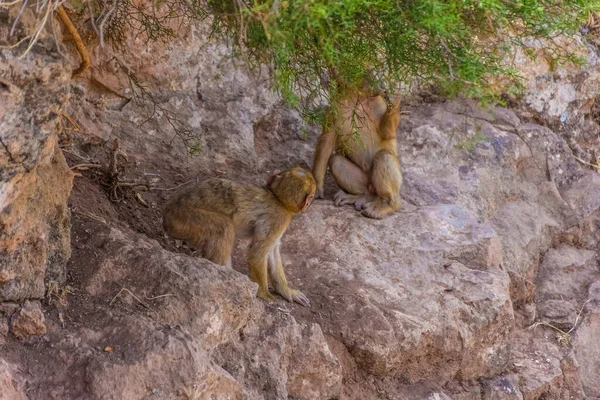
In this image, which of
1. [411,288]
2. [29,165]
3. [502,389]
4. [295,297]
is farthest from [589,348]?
[29,165]

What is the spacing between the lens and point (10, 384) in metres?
3.79

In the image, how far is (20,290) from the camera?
416 cm

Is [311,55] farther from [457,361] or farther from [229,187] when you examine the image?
[457,361]

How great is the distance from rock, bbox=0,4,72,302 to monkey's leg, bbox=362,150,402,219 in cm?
359

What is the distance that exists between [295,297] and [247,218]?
667mm

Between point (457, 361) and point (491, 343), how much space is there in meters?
0.42

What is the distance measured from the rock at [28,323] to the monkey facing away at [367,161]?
3992mm

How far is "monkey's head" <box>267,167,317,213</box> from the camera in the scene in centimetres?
586

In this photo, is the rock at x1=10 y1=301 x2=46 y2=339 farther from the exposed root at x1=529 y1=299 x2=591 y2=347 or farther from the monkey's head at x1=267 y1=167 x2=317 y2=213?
the exposed root at x1=529 y1=299 x2=591 y2=347

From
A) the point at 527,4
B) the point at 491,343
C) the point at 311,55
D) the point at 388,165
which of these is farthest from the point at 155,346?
the point at 388,165

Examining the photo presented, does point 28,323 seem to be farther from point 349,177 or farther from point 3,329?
point 349,177

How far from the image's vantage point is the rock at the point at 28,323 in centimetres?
408

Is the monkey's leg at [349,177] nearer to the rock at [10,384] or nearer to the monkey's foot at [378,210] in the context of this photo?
the monkey's foot at [378,210]

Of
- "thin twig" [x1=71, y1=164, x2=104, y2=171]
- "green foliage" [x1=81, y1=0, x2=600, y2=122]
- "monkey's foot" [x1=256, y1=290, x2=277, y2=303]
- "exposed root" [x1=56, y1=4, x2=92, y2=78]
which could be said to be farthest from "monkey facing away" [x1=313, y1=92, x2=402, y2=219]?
"exposed root" [x1=56, y1=4, x2=92, y2=78]
